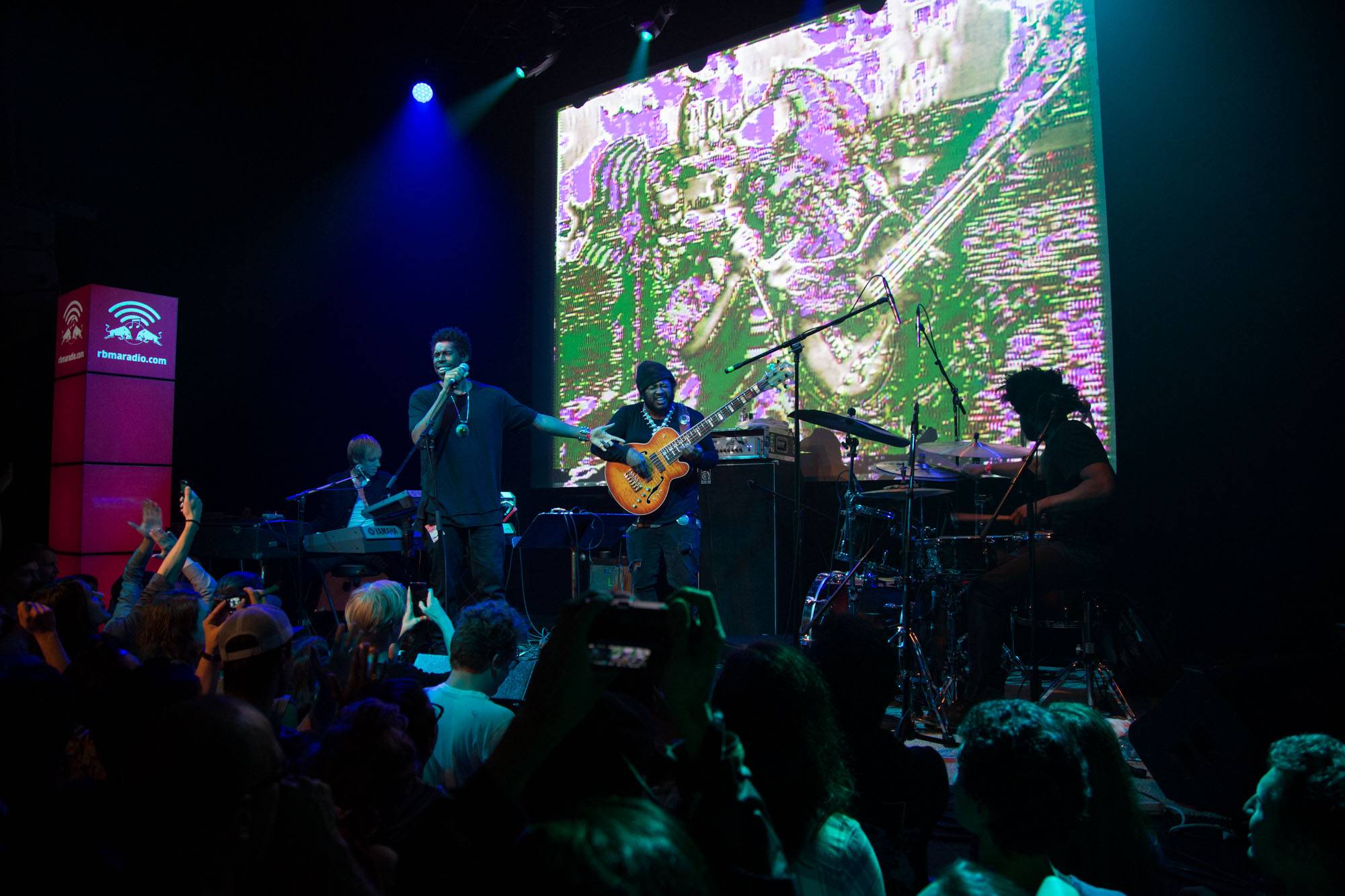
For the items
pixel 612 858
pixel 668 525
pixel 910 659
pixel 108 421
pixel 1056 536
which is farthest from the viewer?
pixel 108 421

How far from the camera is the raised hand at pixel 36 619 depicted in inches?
122

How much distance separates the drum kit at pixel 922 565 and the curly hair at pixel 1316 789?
9.12 ft

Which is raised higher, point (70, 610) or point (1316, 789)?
point (70, 610)

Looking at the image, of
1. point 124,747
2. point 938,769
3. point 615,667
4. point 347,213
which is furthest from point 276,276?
point 615,667

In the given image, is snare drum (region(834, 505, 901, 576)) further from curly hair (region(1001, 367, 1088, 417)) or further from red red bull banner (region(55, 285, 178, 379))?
red red bull banner (region(55, 285, 178, 379))

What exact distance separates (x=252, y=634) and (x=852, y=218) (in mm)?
5783

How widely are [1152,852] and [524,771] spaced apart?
1.64 m

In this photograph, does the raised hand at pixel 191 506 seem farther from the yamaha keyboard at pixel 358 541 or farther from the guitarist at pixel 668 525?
the guitarist at pixel 668 525

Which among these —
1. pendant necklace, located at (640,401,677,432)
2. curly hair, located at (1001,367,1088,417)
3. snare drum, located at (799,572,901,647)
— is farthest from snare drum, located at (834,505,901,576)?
pendant necklace, located at (640,401,677,432)

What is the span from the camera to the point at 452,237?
32.0ft

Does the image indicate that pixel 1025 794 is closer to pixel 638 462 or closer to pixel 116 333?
pixel 638 462

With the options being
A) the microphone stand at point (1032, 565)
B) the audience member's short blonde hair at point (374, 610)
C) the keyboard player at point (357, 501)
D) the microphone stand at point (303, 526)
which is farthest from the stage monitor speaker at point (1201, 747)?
the microphone stand at point (303, 526)

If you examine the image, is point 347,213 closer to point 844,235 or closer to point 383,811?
point 844,235

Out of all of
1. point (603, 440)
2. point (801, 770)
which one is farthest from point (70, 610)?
point (801, 770)
